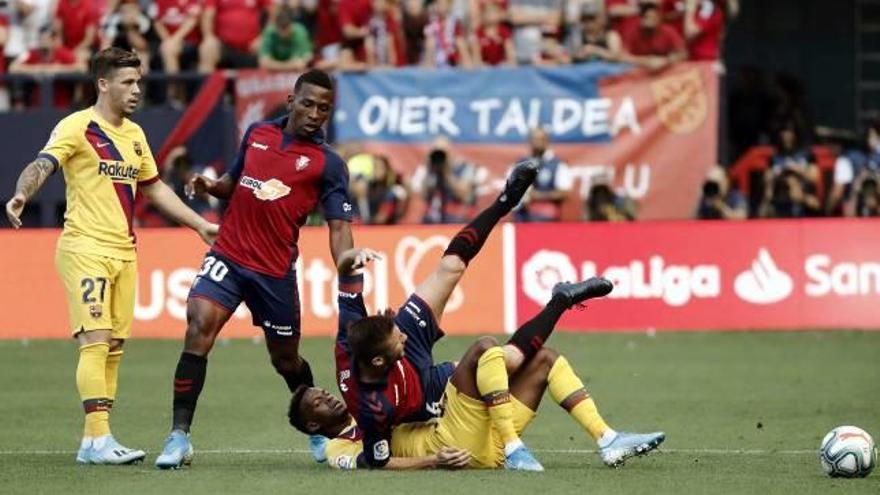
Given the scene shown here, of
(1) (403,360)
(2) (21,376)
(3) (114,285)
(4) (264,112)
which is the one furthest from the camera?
(4) (264,112)

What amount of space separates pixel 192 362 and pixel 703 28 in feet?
43.7

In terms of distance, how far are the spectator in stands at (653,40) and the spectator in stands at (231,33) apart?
14.5 feet

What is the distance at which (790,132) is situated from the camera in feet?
81.0

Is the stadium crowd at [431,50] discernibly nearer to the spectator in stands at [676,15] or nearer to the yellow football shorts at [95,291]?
the spectator in stands at [676,15]

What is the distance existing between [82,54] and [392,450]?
43.9 ft

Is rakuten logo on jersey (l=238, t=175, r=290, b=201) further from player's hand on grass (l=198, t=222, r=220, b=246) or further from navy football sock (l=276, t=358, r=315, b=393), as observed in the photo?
navy football sock (l=276, t=358, r=315, b=393)

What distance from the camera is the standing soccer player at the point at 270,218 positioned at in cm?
1247

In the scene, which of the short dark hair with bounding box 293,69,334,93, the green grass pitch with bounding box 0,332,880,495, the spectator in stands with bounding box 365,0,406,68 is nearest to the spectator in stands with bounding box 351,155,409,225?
the spectator in stands with bounding box 365,0,406,68

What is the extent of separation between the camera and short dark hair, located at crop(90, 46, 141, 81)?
12.6 meters

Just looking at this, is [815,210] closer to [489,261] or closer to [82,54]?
[489,261]

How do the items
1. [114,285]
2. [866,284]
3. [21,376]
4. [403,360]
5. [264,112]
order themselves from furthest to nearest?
[264,112] < [866,284] < [21,376] < [114,285] < [403,360]

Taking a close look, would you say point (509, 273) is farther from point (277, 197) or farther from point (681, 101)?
point (277, 197)

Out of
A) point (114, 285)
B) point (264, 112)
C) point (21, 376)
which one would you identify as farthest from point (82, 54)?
point (114, 285)

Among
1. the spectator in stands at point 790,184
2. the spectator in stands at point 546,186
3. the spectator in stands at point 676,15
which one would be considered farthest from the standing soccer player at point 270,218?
the spectator in stands at point 676,15
